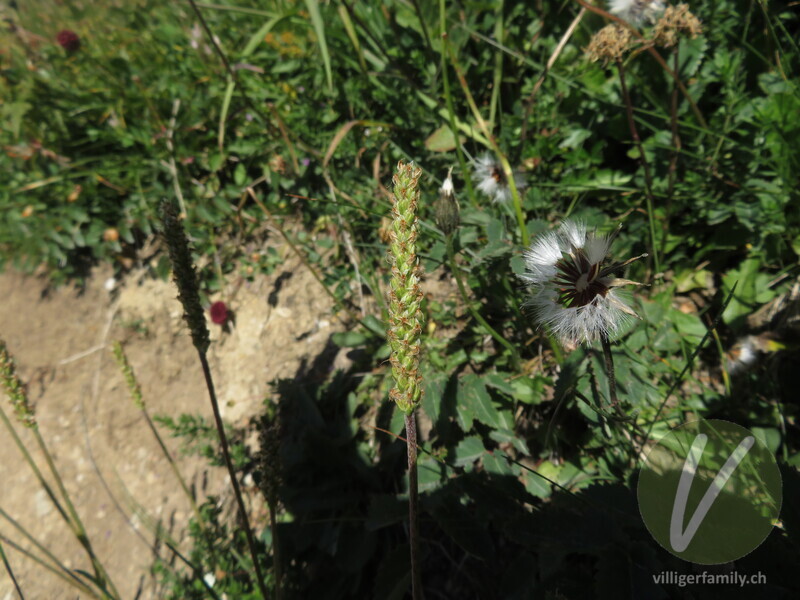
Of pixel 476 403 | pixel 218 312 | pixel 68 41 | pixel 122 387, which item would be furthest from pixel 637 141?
pixel 68 41

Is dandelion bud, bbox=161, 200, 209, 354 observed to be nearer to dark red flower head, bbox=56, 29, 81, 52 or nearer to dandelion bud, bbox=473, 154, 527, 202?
dandelion bud, bbox=473, 154, 527, 202

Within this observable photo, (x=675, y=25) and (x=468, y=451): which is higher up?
(x=675, y=25)

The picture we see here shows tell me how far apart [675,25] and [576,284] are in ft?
3.28

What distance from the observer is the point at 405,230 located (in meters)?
0.72

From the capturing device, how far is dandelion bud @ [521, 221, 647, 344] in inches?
42.0

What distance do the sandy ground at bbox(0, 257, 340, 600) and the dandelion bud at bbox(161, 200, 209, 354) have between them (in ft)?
3.81

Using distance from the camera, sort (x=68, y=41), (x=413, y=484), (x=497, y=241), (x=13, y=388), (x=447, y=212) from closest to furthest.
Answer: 1. (x=413, y=484)
2. (x=13, y=388)
3. (x=447, y=212)
4. (x=497, y=241)
5. (x=68, y=41)

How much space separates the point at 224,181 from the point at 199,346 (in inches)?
84.8

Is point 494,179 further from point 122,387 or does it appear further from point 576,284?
point 122,387

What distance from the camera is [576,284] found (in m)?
1.10

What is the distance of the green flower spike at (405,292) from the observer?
71cm

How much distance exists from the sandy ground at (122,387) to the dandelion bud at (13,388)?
94 cm

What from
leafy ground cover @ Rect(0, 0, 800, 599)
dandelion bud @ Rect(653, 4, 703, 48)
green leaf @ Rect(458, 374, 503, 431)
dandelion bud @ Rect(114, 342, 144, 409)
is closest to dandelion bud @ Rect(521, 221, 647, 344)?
leafy ground cover @ Rect(0, 0, 800, 599)

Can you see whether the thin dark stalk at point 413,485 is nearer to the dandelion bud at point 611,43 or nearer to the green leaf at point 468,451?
the green leaf at point 468,451
